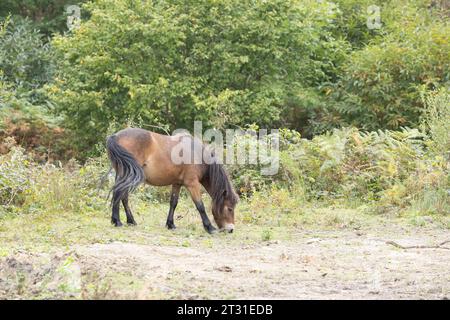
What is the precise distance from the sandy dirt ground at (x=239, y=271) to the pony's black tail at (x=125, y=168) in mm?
1407

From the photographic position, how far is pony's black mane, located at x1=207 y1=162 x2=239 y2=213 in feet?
38.1

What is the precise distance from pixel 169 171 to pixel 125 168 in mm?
812

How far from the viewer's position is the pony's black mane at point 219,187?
11.6 metres

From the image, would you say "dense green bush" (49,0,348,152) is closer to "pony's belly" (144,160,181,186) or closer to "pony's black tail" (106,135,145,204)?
"pony's belly" (144,160,181,186)

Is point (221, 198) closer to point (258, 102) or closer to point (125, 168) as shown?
point (125, 168)

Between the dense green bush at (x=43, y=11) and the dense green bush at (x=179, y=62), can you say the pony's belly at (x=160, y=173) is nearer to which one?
the dense green bush at (x=179, y=62)

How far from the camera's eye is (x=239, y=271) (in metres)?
8.17

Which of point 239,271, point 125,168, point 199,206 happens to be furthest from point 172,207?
point 239,271

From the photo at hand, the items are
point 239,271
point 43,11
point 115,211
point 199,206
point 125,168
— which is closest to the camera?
point 239,271

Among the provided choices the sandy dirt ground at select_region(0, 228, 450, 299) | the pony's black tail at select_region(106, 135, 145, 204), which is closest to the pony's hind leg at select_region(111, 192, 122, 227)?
the pony's black tail at select_region(106, 135, 145, 204)

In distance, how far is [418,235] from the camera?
36.5 feet

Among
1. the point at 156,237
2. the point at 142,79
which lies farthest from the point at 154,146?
the point at 142,79

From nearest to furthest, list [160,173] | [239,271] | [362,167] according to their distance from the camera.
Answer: [239,271]
[160,173]
[362,167]

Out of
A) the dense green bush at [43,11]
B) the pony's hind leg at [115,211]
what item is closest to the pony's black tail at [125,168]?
the pony's hind leg at [115,211]
